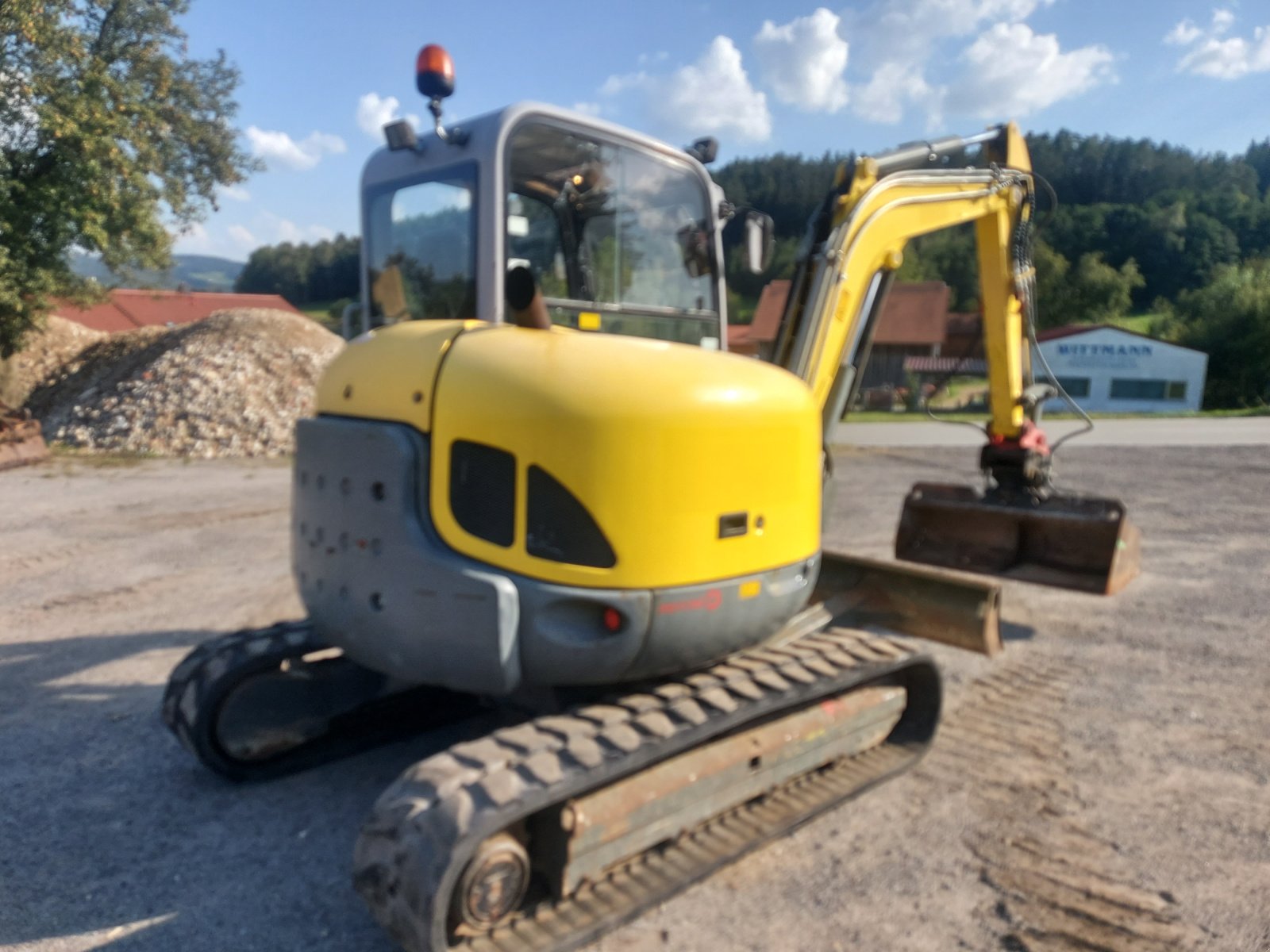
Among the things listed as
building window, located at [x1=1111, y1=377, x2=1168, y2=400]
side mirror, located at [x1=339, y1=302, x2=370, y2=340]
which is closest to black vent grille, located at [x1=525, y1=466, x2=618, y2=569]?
side mirror, located at [x1=339, y1=302, x2=370, y2=340]

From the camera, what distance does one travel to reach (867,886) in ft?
10.0

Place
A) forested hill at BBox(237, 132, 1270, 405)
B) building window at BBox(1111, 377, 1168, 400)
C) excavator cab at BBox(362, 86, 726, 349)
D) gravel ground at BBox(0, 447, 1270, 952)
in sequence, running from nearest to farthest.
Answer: gravel ground at BBox(0, 447, 1270, 952) < excavator cab at BBox(362, 86, 726, 349) < building window at BBox(1111, 377, 1168, 400) < forested hill at BBox(237, 132, 1270, 405)

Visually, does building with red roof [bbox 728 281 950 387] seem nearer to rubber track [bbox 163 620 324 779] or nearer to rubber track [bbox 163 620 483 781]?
rubber track [bbox 163 620 483 781]

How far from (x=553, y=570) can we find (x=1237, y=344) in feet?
159

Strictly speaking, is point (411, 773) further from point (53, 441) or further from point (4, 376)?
point (4, 376)

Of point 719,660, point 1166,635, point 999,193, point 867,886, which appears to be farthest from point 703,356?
point 1166,635

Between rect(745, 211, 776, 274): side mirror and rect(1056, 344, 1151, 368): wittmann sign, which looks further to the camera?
rect(1056, 344, 1151, 368): wittmann sign

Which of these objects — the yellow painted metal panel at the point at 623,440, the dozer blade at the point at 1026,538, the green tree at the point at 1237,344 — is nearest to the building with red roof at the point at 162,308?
the dozer blade at the point at 1026,538

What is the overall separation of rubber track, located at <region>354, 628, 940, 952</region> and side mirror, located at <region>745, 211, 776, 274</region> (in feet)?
5.56

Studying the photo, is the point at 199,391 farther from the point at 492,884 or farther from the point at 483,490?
the point at 492,884

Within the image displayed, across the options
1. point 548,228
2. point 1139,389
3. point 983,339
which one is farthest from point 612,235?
point 1139,389

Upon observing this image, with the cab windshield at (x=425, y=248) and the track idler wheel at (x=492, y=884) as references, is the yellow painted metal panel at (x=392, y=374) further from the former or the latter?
the track idler wheel at (x=492, y=884)

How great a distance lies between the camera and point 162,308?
4159 centimetres

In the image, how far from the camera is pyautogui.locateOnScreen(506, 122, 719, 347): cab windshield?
11.4ft
